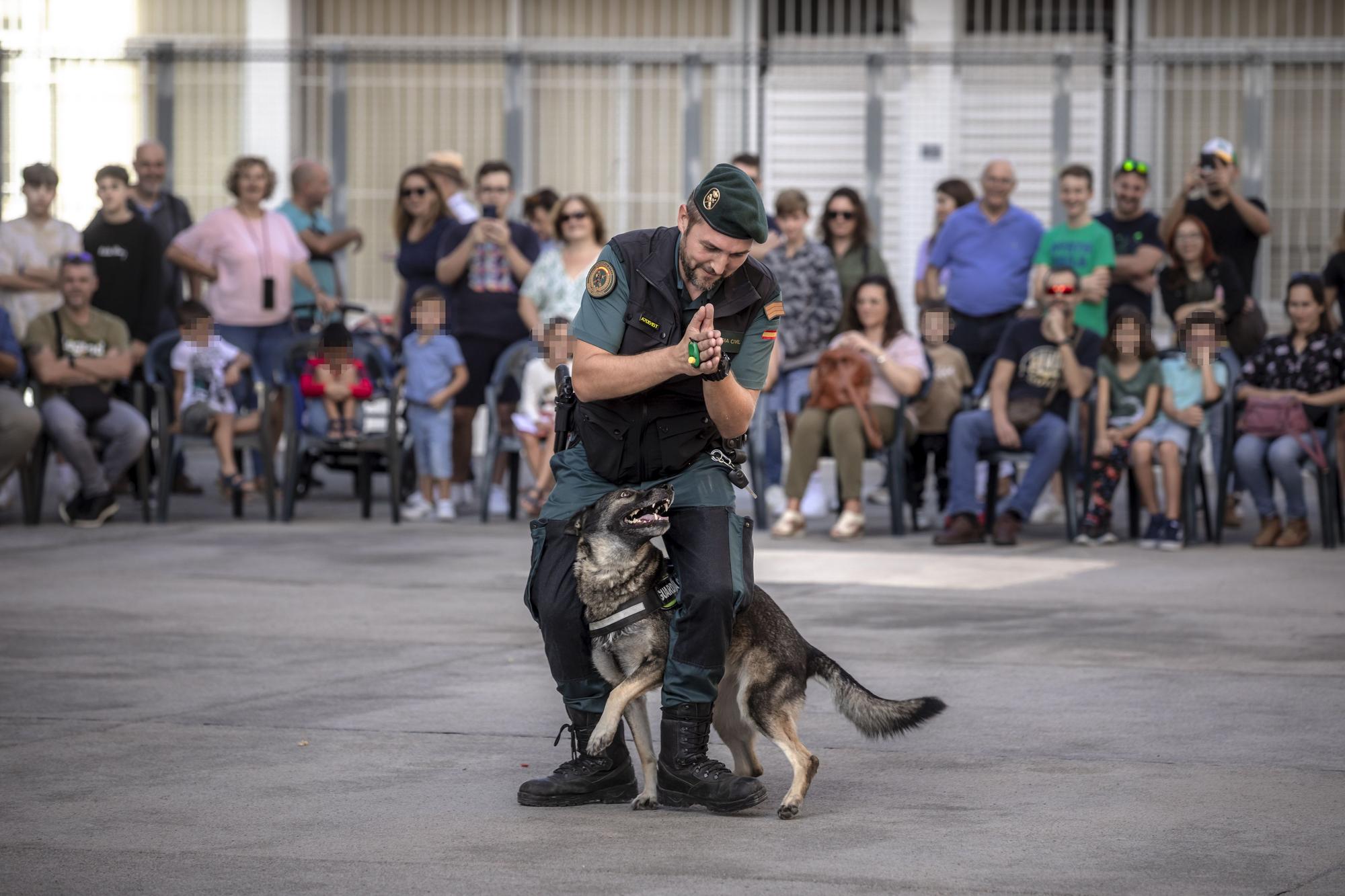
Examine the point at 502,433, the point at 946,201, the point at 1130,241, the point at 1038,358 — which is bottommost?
the point at 502,433

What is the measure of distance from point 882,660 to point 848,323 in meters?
4.63

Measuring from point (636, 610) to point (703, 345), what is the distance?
2.71ft

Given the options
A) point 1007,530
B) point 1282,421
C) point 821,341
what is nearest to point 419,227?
point 821,341

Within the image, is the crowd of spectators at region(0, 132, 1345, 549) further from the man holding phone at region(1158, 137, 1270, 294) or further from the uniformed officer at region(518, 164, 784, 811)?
the uniformed officer at region(518, 164, 784, 811)

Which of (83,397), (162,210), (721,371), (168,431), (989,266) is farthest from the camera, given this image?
(162,210)

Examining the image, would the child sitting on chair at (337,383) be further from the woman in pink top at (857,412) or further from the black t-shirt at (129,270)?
the woman in pink top at (857,412)

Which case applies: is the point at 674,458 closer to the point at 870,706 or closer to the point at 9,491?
the point at 870,706

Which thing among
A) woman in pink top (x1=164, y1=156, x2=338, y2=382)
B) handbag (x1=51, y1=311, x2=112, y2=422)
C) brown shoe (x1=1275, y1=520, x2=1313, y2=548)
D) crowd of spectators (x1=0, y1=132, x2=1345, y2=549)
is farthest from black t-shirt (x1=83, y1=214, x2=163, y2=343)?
brown shoe (x1=1275, y1=520, x2=1313, y2=548)

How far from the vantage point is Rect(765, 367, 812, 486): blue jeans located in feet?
40.6

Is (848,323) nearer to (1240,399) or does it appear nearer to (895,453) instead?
(895,453)

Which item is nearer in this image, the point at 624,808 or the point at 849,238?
the point at 624,808

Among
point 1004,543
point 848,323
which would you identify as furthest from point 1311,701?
point 848,323

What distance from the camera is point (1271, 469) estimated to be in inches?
439

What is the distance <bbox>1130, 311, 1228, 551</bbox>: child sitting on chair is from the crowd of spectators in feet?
0.06
